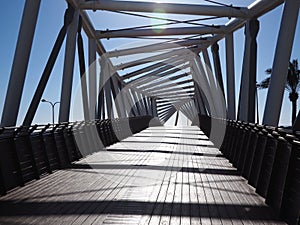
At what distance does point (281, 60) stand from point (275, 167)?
280 inches

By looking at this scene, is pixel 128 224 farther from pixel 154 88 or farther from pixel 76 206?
pixel 154 88

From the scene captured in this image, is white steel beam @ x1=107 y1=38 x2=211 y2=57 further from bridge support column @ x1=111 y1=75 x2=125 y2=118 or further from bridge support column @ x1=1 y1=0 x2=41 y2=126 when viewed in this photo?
bridge support column @ x1=1 y1=0 x2=41 y2=126

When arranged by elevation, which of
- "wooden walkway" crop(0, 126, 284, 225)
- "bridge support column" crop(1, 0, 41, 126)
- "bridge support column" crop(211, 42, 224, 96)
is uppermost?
"bridge support column" crop(211, 42, 224, 96)

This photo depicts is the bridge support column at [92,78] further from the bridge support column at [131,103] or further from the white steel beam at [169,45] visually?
the bridge support column at [131,103]

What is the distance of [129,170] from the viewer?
10.0m

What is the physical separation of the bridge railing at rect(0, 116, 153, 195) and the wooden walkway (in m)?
0.24

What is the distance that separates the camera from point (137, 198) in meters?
6.63

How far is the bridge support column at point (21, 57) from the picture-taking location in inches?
447

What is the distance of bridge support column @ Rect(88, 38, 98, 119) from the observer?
2148 centimetres

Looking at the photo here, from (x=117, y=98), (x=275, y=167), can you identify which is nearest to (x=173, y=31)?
(x=117, y=98)

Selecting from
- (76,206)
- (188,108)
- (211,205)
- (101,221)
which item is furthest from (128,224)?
(188,108)

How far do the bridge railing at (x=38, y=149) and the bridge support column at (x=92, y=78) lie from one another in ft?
21.6

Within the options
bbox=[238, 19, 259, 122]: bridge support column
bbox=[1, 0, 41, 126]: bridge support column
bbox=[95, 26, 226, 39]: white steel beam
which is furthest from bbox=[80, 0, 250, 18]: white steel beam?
bbox=[1, 0, 41, 126]: bridge support column

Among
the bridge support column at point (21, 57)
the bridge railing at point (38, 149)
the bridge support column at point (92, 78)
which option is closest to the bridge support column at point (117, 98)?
the bridge support column at point (92, 78)
